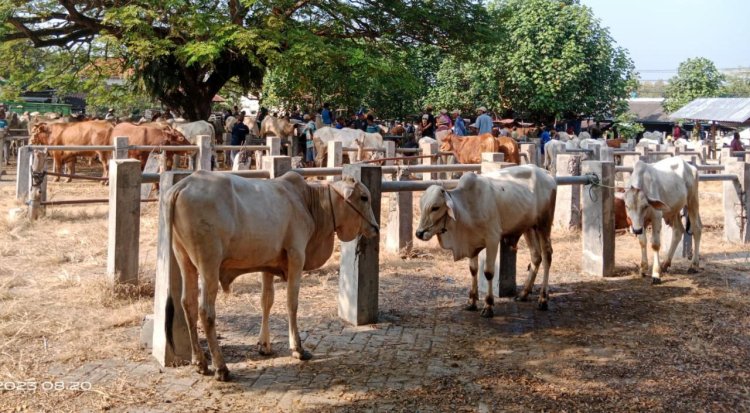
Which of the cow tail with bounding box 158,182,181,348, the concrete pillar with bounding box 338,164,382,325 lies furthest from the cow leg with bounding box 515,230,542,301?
the cow tail with bounding box 158,182,181,348

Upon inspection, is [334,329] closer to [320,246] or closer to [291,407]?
[320,246]

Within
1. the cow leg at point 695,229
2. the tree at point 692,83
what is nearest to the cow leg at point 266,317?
the cow leg at point 695,229

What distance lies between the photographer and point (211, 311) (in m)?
5.02

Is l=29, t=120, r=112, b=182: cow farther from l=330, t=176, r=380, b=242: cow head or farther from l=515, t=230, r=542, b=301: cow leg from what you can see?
l=330, t=176, r=380, b=242: cow head

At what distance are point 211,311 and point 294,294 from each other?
73 cm

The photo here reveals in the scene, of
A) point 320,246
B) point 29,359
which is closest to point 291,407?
point 320,246

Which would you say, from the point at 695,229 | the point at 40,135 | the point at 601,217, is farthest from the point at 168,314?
the point at 40,135

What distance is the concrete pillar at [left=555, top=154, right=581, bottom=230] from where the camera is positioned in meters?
12.1

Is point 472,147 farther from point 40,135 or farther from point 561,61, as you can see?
point 561,61

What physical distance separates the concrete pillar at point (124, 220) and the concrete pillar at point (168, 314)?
1.83 m

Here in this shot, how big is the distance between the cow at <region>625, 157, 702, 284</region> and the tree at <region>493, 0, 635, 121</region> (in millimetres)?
24250

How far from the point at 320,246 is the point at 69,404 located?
6.94 ft

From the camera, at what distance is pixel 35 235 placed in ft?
35.3

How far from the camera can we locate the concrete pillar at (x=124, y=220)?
23.4 ft
